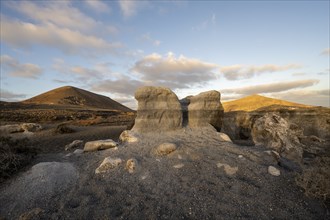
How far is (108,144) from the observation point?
8703mm

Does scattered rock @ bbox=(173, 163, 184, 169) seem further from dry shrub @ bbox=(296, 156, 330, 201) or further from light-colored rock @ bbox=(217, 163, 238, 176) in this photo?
dry shrub @ bbox=(296, 156, 330, 201)

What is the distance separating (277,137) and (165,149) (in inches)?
259

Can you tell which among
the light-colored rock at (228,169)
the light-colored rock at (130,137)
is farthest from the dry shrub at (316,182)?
the light-colored rock at (130,137)

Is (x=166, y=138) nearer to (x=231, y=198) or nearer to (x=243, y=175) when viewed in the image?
(x=243, y=175)

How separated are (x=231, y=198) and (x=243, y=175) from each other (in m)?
1.22

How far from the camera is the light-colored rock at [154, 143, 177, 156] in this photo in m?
7.73

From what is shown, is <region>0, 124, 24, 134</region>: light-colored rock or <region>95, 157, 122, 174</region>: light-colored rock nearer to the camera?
<region>95, 157, 122, 174</region>: light-colored rock

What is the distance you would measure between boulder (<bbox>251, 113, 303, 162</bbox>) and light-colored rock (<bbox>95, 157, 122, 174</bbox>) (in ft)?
23.4

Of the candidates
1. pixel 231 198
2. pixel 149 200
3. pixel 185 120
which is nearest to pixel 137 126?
pixel 185 120

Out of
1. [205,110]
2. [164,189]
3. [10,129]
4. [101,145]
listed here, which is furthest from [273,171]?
[10,129]

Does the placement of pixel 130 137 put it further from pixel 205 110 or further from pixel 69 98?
pixel 69 98

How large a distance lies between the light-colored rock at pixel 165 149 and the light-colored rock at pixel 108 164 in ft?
4.15

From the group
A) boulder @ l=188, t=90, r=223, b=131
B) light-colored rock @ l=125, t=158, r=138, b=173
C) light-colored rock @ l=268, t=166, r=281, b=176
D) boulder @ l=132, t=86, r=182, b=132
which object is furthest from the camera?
boulder @ l=188, t=90, r=223, b=131

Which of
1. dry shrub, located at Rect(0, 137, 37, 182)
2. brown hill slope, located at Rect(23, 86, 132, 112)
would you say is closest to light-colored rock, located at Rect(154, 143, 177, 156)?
dry shrub, located at Rect(0, 137, 37, 182)
